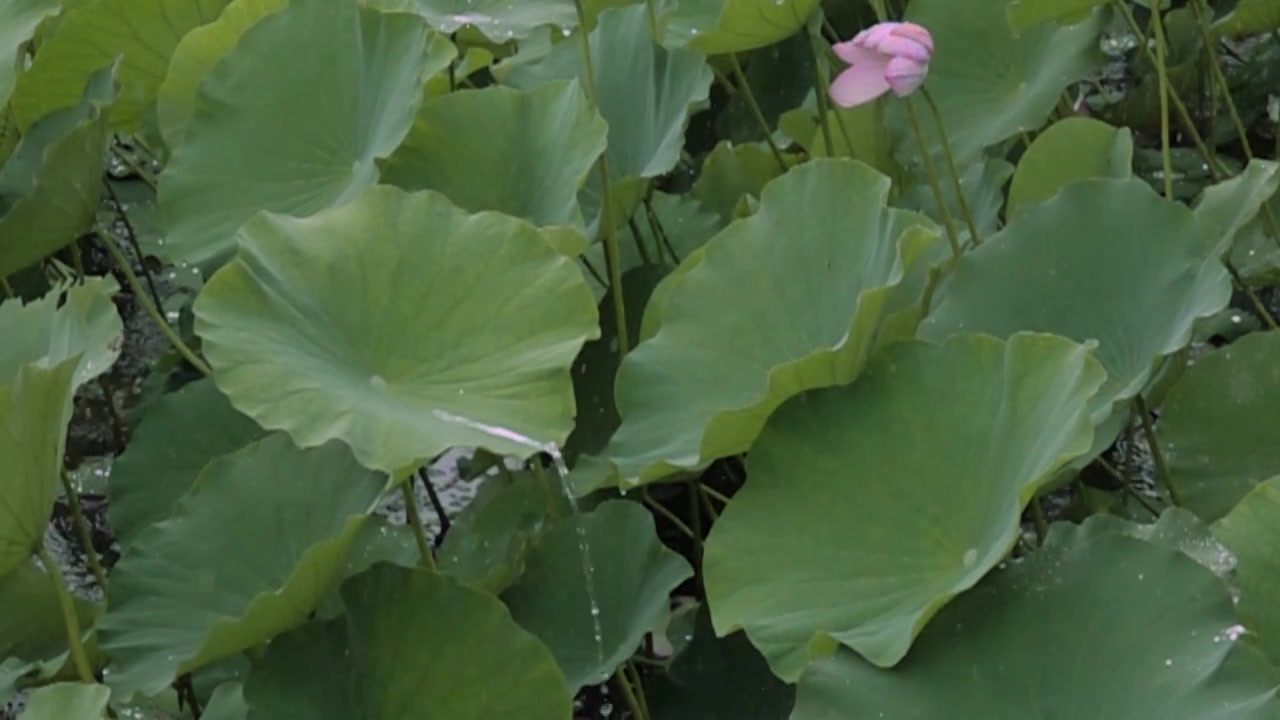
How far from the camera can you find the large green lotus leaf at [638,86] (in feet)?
4.62

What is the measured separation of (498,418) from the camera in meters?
1.05

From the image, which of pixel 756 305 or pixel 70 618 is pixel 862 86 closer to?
pixel 756 305

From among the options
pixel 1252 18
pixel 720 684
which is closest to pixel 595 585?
pixel 720 684

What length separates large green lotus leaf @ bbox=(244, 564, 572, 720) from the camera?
1063 millimetres

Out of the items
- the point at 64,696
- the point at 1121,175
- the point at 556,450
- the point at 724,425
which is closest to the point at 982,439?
the point at 724,425

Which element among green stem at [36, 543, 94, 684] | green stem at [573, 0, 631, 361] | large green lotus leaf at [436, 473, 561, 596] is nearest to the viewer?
green stem at [36, 543, 94, 684]

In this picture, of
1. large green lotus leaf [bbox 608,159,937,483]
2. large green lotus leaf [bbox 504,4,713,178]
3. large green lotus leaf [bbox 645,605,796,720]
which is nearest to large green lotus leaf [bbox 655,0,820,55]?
large green lotus leaf [bbox 504,4,713,178]

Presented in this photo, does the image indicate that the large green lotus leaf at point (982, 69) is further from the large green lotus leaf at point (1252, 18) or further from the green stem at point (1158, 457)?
the green stem at point (1158, 457)

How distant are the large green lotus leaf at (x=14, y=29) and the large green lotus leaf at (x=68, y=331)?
256mm

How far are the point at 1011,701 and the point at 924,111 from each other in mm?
809

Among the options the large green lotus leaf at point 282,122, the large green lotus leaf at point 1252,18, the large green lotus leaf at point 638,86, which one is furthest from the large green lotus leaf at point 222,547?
the large green lotus leaf at point 1252,18

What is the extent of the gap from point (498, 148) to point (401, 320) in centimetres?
29

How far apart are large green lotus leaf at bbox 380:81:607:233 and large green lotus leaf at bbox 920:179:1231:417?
315mm

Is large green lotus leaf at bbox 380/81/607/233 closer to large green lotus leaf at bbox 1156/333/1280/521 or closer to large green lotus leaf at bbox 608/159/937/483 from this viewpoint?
large green lotus leaf at bbox 608/159/937/483
